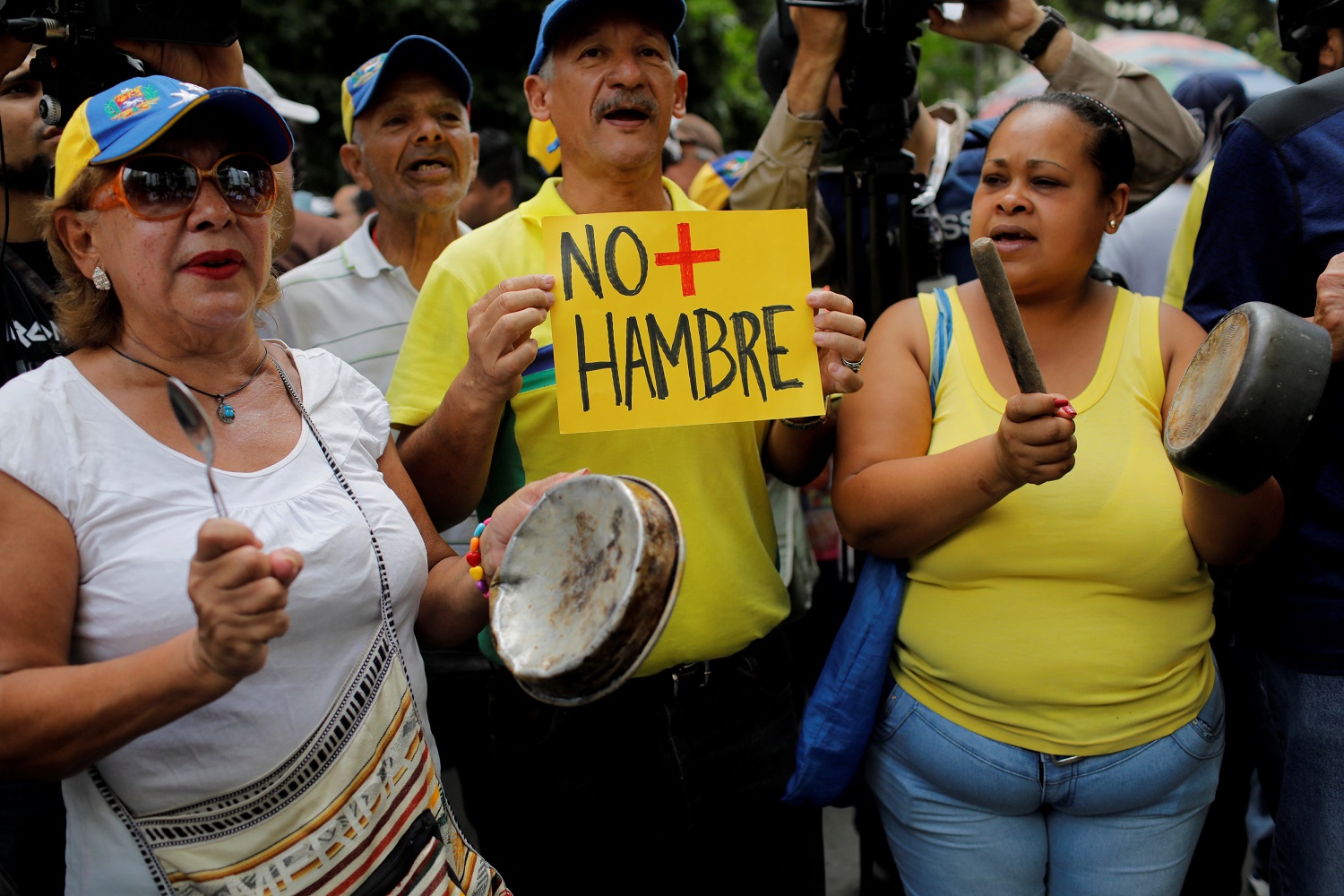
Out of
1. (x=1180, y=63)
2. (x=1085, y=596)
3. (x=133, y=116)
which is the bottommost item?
(x=1085, y=596)

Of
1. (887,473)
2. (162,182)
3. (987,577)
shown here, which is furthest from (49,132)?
(987,577)

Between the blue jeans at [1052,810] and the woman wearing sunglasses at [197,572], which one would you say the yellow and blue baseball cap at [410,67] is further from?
the blue jeans at [1052,810]

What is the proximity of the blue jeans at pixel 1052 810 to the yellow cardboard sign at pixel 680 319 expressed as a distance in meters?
0.73

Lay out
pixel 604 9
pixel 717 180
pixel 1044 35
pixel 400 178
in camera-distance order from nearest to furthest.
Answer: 1. pixel 604 9
2. pixel 1044 35
3. pixel 400 178
4. pixel 717 180

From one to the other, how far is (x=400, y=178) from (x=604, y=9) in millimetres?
1225

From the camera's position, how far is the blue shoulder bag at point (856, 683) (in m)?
2.17

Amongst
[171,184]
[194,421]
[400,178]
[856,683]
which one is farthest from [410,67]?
[856,683]

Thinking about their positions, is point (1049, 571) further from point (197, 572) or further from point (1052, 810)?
point (197, 572)

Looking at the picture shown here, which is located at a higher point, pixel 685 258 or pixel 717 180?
pixel 717 180

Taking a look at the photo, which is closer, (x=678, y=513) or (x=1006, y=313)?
(x=1006, y=313)

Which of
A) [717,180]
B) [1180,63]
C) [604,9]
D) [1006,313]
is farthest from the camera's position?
[1180,63]

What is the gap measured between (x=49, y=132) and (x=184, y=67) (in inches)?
13.4

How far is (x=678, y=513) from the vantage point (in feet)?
7.09

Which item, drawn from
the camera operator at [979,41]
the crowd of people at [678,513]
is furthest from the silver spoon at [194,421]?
the camera operator at [979,41]
